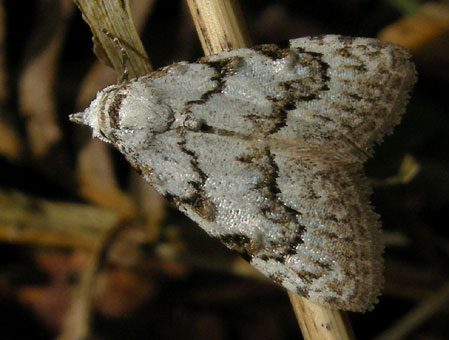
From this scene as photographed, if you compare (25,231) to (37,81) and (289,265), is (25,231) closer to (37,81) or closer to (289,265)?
(37,81)

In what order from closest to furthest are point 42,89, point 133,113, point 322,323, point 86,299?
point 322,323, point 133,113, point 86,299, point 42,89

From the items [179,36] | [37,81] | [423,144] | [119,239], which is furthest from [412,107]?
[37,81]

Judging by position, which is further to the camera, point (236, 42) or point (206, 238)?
point (206, 238)

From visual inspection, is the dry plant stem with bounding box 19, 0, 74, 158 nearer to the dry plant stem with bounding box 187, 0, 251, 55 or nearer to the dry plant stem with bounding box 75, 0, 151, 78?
the dry plant stem with bounding box 75, 0, 151, 78

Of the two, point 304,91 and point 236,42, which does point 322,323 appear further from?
point 236,42

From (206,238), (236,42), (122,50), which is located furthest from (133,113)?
(206,238)

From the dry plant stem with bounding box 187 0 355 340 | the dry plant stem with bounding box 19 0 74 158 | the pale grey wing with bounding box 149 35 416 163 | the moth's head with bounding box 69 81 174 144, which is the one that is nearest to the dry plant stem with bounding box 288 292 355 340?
the dry plant stem with bounding box 187 0 355 340

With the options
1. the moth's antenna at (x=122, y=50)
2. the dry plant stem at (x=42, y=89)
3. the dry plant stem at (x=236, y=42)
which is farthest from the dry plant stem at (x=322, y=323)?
the dry plant stem at (x=42, y=89)
